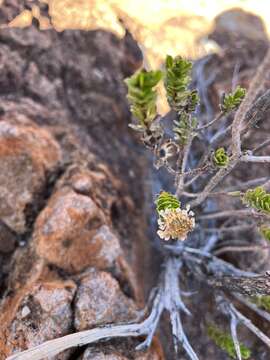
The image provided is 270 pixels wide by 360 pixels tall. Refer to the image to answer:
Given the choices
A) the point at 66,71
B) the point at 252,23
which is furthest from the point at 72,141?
the point at 252,23

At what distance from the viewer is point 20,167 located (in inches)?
78.5

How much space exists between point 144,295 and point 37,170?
0.79 metres

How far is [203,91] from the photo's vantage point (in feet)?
8.93

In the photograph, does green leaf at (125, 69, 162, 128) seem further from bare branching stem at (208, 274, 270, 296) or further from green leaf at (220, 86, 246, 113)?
bare branching stem at (208, 274, 270, 296)

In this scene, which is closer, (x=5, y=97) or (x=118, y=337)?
(x=118, y=337)

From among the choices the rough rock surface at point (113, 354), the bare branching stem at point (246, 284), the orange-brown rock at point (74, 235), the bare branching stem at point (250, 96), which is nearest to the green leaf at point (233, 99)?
the bare branching stem at point (250, 96)

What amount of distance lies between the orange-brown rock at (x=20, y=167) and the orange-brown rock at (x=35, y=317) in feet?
1.09

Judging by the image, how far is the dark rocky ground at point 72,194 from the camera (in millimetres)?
1710

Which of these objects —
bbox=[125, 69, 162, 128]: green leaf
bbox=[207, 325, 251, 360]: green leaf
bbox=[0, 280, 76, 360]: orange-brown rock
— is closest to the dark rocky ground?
bbox=[0, 280, 76, 360]: orange-brown rock

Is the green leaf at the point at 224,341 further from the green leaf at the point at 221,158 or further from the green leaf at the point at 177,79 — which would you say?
the green leaf at the point at 177,79

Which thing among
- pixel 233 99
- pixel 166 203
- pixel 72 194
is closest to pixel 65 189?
pixel 72 194

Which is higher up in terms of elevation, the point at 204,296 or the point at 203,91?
the point at 203,91

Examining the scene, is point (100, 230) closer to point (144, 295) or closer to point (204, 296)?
point (144, 295)

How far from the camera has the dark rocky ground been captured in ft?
5.61
